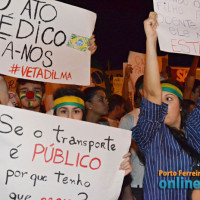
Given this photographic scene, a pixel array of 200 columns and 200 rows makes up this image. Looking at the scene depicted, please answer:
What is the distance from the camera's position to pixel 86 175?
104 inches

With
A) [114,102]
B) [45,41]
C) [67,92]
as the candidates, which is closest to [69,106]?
[67,92]

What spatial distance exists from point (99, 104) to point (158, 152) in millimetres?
1540

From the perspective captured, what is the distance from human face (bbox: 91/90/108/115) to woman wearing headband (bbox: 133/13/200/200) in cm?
131

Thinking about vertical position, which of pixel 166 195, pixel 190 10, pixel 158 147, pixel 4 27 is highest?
pixel 190 10

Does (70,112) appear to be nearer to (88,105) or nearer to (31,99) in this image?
(31,99)

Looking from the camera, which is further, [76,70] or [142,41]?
[142,41]

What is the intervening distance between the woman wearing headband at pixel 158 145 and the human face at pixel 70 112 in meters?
0.55

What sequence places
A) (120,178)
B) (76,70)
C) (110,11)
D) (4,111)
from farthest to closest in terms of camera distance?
(110,11) → (76,70) → (120,178) → (4,111)

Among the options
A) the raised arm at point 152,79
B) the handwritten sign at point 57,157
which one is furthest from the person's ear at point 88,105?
the raised arm at point 152,79

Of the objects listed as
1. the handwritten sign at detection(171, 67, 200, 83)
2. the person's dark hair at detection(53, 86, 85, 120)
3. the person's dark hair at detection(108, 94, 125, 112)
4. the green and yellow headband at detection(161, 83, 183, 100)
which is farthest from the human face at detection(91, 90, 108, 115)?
the handwritten sign at detection(171, 67, 200, 83)

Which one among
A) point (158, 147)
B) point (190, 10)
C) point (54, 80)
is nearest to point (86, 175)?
point (158, 147)

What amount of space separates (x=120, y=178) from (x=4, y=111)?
81 cm

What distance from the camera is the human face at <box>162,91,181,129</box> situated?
2742mm

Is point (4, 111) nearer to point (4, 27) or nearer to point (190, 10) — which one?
point (4, 27)
